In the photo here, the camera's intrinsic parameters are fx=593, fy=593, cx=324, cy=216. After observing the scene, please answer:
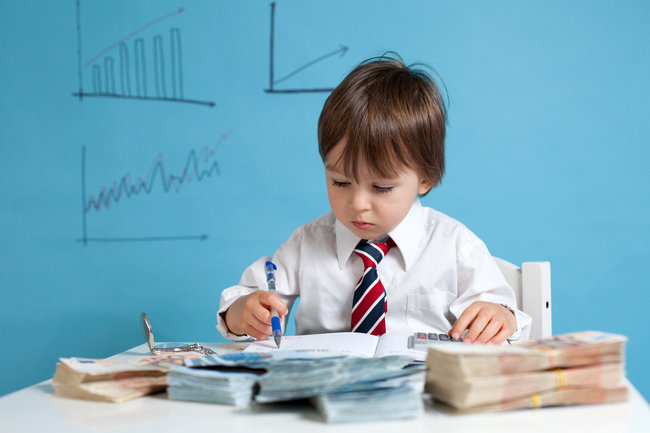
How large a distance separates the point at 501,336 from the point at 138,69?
1.37 metres

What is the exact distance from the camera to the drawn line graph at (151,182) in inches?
68.8

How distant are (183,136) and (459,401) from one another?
1416 mm

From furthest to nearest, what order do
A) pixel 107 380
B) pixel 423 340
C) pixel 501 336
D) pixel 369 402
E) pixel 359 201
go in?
1. pixel 359 201
2. pixel 501 336
3. pixel 423 340
4. pixel 107 380
5. pixel 369 402

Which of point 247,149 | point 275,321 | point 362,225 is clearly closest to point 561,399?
point 275,321

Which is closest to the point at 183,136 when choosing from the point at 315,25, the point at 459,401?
the point at 315,25

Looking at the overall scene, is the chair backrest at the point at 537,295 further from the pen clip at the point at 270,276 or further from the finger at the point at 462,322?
the pen clip at the point at 270,276

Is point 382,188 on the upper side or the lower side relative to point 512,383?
upper

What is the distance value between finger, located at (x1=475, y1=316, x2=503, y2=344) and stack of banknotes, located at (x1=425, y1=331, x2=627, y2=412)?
29 cm

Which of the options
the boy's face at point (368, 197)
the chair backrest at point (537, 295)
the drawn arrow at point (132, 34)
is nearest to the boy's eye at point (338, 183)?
the boy's face at point (368, 197)

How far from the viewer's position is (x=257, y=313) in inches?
36.2

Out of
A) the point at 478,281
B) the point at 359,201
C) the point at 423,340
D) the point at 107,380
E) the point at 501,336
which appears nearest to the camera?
the point at 107,380

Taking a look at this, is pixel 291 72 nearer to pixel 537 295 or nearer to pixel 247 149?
pixel 247 149

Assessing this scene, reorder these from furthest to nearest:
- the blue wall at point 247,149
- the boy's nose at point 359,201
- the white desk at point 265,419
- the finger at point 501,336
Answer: the blue wall at point 247,149, the boy's nose at point 359,201, the finger at point 501,336, the white desk at point 265,419

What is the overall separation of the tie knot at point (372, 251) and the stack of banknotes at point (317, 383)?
0.46 meters
